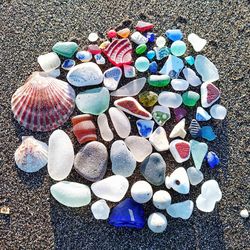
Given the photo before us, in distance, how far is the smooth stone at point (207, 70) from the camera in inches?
63.7

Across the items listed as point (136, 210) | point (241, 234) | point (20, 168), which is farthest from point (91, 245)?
point (241, 234)

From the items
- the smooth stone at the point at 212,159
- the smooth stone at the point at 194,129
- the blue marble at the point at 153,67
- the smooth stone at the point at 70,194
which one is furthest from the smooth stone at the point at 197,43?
the smooth stone at the point at 70,194

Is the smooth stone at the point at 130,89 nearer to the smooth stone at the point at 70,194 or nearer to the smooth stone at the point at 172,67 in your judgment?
the smooth stone at the point at 172,67

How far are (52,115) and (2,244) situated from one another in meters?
0.42

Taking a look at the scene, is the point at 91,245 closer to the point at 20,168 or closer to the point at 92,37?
the point at 20,168

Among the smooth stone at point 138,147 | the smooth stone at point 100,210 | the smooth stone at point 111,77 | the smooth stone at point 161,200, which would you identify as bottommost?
the smooth stone at point 100,210

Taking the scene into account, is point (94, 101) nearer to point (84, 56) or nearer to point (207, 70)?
point (84, 56)

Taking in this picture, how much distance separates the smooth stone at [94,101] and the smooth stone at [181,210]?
366mm

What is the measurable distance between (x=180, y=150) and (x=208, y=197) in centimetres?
17

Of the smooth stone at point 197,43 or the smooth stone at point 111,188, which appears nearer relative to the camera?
the smooth stone at point 111,188

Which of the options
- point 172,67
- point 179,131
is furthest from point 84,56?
point 179,131

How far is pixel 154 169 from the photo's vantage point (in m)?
1.54

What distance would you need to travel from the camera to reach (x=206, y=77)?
1621 mm

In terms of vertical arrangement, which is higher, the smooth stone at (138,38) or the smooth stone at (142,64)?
the smooth stone at (138,38)
